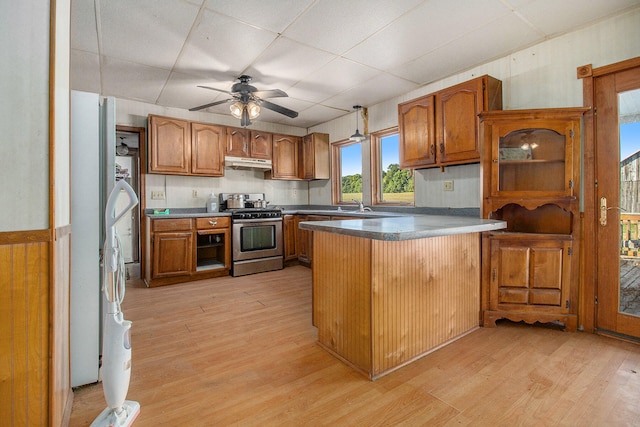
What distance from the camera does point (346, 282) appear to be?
1912 mm

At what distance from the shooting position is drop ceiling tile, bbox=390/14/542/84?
2.44m

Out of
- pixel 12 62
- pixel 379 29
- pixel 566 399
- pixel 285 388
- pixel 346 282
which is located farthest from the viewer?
pixel 379 29

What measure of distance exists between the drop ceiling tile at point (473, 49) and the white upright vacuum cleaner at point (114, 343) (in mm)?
2834

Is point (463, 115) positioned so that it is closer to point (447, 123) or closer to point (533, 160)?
point (447, 123)

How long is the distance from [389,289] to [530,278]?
1.44 m

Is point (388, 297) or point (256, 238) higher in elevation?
point (256, 238)

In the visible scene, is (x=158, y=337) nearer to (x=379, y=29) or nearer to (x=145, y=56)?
(x=145, y=56)

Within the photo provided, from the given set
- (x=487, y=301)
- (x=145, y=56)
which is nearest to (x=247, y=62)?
(x=145, y=56)

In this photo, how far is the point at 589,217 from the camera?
2369 mm

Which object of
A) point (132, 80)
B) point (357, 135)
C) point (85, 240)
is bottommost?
point (85, 240)

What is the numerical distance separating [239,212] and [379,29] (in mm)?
2909

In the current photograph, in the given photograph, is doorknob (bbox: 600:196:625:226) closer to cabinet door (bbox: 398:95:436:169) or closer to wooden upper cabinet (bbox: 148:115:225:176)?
cabinet door (bbox: 398:95:436:169)

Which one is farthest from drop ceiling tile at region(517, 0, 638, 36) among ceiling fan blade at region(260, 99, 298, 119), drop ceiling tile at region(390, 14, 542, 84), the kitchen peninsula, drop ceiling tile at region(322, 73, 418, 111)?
ceiling fan blade at region(260, 99, 298, 119)

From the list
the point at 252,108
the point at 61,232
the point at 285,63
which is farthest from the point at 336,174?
the point at 61,232
